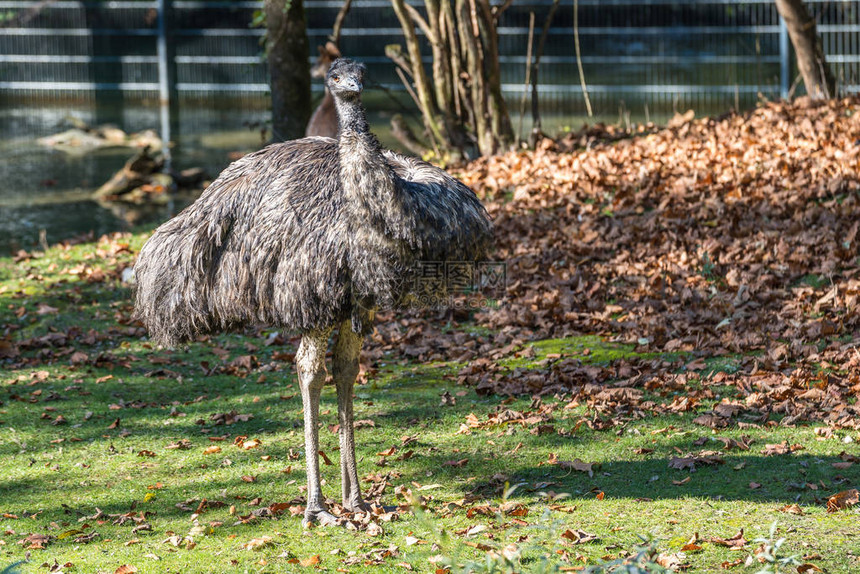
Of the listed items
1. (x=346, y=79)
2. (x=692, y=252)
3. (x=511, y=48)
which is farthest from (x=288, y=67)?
(x=511, y=48)

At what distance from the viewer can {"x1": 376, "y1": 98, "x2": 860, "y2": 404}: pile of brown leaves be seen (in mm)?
7012

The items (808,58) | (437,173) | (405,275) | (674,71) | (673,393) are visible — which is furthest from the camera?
(674,71)

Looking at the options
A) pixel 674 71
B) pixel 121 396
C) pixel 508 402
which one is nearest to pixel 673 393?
pixel 508 402

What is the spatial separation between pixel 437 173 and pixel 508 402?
1.98 meters

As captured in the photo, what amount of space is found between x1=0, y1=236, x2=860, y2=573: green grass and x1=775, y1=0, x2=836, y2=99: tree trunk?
5557mm

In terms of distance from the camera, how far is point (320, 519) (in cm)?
519

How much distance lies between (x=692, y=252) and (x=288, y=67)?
5.09 meters

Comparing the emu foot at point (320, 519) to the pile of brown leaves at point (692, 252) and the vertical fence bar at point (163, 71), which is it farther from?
the vertical fence bar at point (163, 71)

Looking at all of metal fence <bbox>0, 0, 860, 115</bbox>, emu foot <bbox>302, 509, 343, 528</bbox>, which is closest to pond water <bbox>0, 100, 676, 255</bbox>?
metal fence <bbox>0, 0, 860, 115</bbox>

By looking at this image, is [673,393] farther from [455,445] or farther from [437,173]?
[437,173]

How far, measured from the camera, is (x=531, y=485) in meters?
5.46

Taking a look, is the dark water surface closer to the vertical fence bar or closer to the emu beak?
the vertical fence bar

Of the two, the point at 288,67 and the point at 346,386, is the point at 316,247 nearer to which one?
the point at 346,386

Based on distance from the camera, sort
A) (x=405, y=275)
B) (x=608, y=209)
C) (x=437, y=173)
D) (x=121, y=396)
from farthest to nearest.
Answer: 1. (x=608, y=209)
2. (x=121, y=396)
3. (x=437, y=173)
4. (x=405, y=275)
